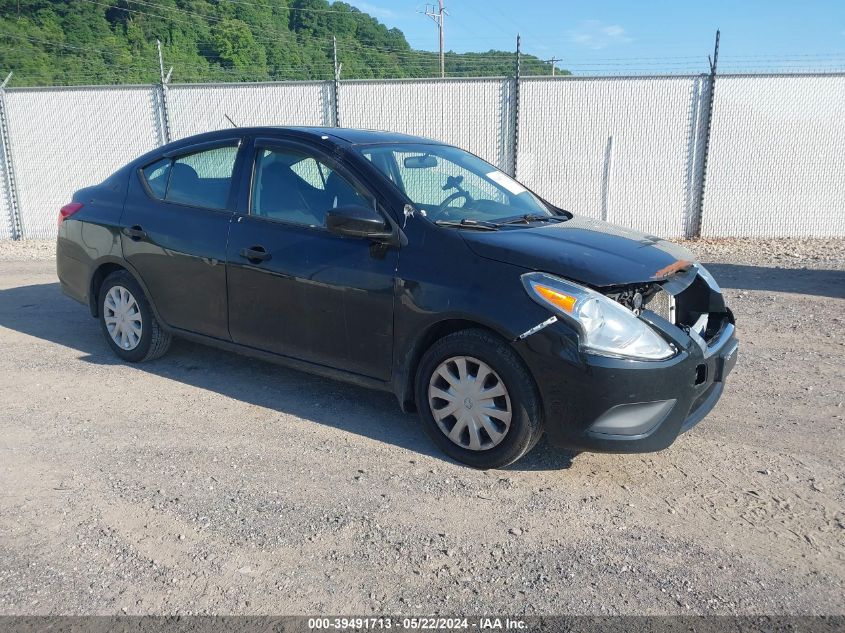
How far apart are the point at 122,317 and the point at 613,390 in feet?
12.4

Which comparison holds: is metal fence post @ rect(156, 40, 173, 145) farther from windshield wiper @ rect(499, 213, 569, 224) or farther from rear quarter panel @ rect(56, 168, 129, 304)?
windshield wiper @ rect(499, 213, 569, 224)

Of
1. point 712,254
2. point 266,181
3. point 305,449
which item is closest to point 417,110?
point 712,254

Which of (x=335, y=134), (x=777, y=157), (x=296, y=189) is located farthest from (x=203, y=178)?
(x=777, y=157)

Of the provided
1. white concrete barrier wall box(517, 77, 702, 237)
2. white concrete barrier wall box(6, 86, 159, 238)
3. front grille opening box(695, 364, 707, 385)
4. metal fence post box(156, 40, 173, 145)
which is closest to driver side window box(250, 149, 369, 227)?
front grille opening box(695, 364, 707, 385)

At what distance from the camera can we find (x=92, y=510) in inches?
141

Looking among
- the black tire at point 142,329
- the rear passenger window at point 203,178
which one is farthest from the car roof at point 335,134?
the black tire at point 142,329

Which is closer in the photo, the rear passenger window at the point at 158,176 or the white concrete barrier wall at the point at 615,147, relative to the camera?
the rear passenger window at the point at 158,176

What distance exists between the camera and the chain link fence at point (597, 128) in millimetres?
11312

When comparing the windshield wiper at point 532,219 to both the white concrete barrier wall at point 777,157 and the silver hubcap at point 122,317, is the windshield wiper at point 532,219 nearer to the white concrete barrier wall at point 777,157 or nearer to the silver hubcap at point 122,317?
the silver hubcap at point 122,317

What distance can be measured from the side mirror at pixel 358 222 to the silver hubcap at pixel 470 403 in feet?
2.67

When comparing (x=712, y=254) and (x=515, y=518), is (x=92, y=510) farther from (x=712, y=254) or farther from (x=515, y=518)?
(x=712, y=254)

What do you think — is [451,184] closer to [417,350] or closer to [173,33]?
[417,350]

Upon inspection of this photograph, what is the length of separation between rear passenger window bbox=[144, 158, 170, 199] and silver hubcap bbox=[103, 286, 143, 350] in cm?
78

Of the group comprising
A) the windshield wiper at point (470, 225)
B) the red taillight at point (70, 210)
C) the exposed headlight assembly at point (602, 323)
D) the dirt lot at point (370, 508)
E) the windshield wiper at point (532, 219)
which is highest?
the windshield wiper at point (470, 225)
